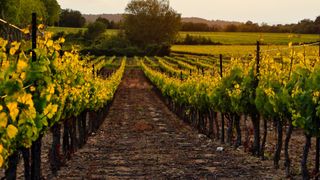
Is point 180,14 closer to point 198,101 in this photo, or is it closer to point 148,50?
point 148,50

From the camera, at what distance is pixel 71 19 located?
150250mm

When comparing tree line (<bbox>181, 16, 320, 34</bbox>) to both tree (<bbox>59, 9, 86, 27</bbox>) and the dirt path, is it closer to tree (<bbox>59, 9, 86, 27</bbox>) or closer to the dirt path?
tree (<bbox>59, 9, 86, 27</bbox>)

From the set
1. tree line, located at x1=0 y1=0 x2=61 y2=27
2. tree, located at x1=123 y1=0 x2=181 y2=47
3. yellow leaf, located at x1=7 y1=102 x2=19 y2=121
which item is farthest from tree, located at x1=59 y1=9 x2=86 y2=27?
yellow leaf, located at x1=7 y1=102 x2=19 y2=121

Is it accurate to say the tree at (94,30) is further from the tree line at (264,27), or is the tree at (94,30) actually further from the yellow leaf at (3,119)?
the yellow leaf at (3,119)

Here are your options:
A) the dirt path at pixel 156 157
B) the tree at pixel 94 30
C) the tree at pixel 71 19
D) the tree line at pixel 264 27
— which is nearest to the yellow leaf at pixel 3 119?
the dirt path at pixel 156 157

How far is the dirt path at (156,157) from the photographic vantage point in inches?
Answer: 542

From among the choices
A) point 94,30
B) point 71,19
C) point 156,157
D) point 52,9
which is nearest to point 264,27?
point 94,30

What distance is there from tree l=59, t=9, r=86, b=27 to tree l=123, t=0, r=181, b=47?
28.3 m

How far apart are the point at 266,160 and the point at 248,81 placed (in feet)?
8.56

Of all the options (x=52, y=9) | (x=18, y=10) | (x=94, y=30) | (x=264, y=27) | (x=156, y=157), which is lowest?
(x=156, y=157)

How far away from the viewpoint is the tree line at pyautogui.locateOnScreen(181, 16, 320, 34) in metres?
90.2

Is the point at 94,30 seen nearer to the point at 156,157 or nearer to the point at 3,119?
the point at 156,157

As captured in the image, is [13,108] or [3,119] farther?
[13,108]

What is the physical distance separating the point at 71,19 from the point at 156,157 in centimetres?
13782
